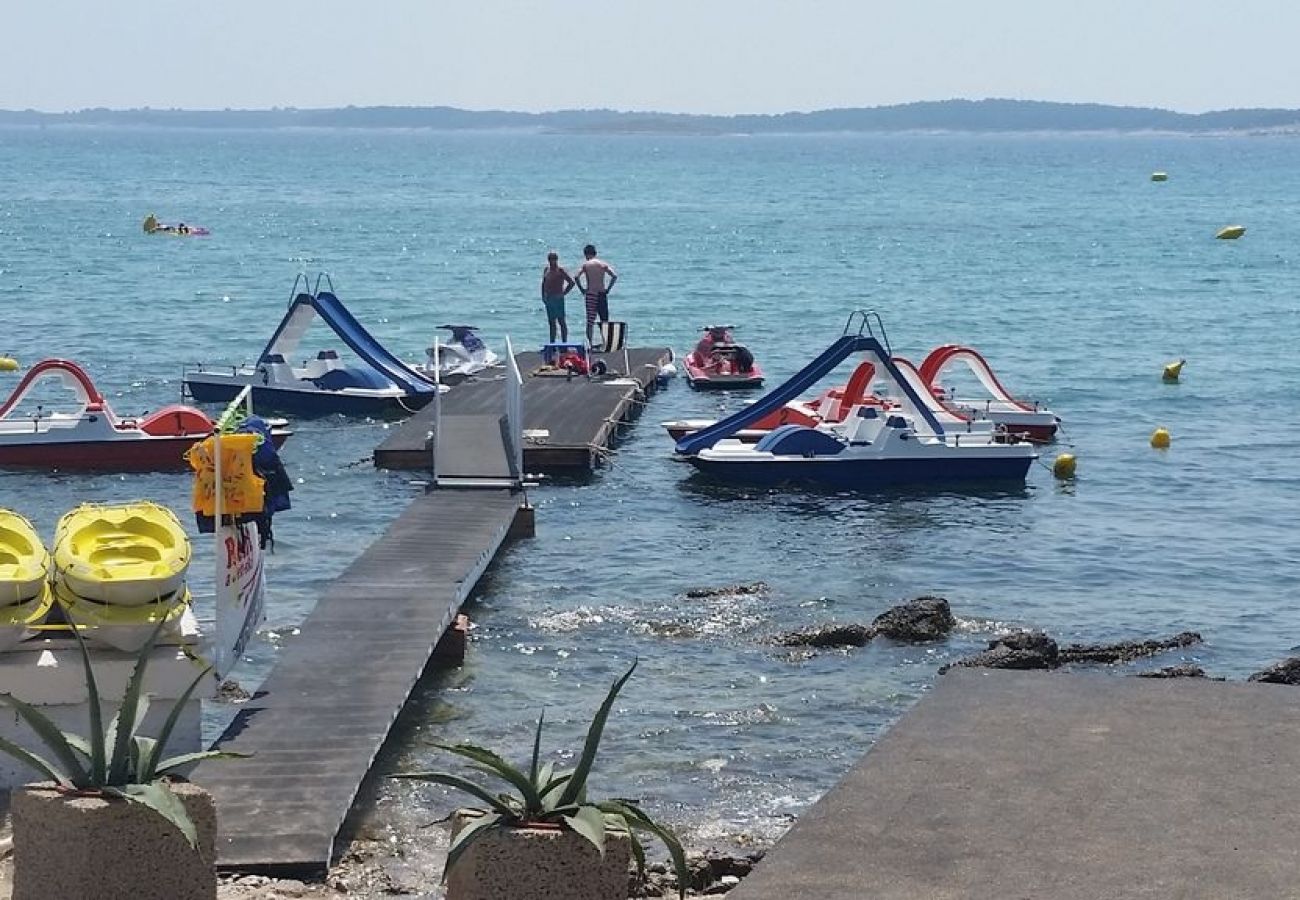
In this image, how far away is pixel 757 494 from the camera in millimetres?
26859

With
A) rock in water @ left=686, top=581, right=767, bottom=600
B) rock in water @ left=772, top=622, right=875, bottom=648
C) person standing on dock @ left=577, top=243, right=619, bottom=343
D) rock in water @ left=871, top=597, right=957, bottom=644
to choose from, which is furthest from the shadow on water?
person standing on dock @ left=577, top=243, right=619, bottom=343

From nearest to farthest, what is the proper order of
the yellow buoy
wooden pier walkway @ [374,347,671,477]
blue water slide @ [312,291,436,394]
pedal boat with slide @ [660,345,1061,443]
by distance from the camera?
wooden pier walkway @ [374,347,671,477]
pedal boat with slide @ [660,345,1061,443]
the yellow buoy
blue water slide @ [312,291,436,394]

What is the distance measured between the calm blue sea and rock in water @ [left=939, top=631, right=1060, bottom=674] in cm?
43

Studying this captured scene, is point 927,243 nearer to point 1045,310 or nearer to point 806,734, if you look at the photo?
point 1045,310

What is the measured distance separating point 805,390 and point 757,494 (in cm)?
163

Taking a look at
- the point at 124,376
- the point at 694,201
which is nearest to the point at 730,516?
the point at 124,376

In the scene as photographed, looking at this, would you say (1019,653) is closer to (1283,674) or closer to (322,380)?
(1283,674)

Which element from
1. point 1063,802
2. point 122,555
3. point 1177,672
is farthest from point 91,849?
point 1177,672


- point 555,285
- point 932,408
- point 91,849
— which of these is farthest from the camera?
point 555,285

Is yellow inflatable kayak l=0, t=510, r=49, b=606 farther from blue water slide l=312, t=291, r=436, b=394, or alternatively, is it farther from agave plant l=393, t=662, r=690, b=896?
blue water slide l=312, t=291, r=436, b=394

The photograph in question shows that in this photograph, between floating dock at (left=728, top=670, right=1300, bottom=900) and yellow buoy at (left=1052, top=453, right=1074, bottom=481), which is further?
yellow buoy at (left=1052, top=453, right=1074, bottom=481)

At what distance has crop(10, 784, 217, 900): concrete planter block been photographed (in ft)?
30.1

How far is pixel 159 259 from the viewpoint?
7400cm

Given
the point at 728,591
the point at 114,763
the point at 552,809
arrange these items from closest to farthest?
the point at 552,809 < the point at 114,763 < the point at 728,591
